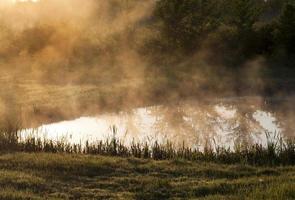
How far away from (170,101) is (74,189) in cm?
1761

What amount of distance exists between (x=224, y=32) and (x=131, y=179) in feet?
99.7

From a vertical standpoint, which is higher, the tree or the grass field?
the tree

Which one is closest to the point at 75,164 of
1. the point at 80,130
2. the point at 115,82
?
the point at 80,130

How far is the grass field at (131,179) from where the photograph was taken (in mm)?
11406

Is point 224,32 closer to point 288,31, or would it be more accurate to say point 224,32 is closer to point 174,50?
point 174,50

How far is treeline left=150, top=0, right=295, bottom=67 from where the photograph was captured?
38.7 meters

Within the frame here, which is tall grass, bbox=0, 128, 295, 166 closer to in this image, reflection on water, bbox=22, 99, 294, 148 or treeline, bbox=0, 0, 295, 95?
reflection on water, bbox=22, 99, 294, 148

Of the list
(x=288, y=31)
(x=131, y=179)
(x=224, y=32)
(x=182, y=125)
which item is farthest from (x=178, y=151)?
(x=224, y=32)

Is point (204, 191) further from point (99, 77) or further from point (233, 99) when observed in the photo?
point (99, 77)

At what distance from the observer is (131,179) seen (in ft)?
41.7

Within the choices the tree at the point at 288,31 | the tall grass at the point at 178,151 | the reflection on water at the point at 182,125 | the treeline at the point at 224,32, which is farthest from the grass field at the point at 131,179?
the tree at the point at 288,31

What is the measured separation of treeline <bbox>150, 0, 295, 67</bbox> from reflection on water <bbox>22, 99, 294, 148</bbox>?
11.3 meters

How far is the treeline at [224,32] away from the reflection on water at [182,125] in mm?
11327

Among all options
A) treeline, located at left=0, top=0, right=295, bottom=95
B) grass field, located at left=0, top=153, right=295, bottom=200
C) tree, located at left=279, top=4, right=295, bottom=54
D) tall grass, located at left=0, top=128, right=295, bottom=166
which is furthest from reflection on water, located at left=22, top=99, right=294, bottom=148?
tree, located at left=279, top=4, right=295, bottom=54
